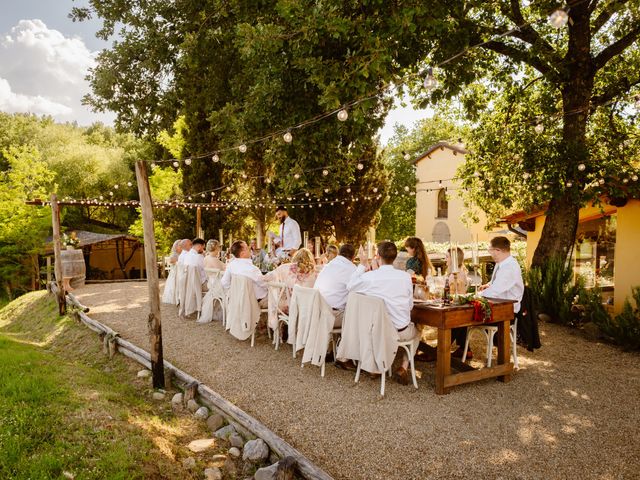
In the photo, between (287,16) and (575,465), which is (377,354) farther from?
(287,16)

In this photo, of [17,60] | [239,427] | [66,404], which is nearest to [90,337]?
[66,404]

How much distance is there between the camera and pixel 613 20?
10.6m

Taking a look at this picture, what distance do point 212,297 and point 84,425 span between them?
4.56 metres

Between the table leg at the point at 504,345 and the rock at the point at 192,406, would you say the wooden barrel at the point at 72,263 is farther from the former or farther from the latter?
the table leg at the point at 504,345

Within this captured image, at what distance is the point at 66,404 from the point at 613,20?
12.6 metres

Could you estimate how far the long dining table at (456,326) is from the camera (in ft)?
16.2

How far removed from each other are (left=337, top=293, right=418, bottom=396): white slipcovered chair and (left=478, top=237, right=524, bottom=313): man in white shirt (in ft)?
4.33

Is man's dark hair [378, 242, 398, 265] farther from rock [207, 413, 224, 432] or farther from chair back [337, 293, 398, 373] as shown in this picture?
rock [207, 413, 224, 432]

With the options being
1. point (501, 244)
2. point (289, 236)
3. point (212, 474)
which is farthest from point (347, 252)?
point (289, 236)

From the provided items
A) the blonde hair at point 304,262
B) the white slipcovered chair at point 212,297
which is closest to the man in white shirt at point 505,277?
the blonde hair at point 304,262

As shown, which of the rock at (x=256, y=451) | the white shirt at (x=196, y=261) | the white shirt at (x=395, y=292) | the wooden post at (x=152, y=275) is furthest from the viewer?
the white shirt at (x=196, y=261)

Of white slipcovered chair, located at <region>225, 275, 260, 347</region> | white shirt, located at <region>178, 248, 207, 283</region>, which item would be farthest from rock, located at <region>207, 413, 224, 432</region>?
white shirt, located at <region>178, 248, 207, 283</region>

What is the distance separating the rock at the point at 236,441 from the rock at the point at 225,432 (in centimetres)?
10

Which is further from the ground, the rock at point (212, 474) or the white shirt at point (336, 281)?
the white shirt at point (336, 281)
